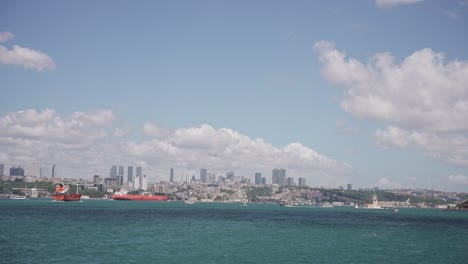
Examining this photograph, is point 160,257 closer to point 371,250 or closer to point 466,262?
point 371,250

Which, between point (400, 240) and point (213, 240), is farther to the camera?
point (400, 240)

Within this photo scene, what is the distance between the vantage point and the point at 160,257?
192 ft

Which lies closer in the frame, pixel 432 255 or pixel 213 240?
pixel 432 255

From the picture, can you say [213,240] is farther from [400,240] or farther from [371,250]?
[400,240]

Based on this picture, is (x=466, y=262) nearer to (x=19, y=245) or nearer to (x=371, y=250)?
(x=371, y=250)

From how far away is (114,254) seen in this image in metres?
59.4

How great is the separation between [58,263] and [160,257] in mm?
12714

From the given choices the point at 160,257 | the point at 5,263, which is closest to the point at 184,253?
the point at 160,257

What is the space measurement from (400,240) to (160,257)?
169ft

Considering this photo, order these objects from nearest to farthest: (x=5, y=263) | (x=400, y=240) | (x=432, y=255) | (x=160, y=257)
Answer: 1. (x=5, y=263)
2. (x=160, y=257)
3. (x=432, y=255)
4. (x=400, y=240)

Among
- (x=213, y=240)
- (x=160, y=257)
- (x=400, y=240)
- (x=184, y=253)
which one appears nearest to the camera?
(x=160, y=257)

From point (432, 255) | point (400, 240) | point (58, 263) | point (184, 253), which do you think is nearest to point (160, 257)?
point (184, 253)

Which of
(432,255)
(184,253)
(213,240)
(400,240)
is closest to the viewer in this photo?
(184,253)

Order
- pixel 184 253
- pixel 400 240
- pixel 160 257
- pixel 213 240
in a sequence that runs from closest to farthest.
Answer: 1. pixel 160 257
2. pixel 184 253
3. pixel 213 240
4. pixel 400 240
